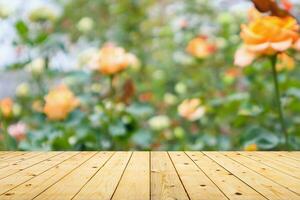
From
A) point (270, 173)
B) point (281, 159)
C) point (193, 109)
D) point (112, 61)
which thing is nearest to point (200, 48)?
point (193, 109)

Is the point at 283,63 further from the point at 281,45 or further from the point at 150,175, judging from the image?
the point at 150,175

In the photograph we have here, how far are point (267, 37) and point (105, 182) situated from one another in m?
0.59

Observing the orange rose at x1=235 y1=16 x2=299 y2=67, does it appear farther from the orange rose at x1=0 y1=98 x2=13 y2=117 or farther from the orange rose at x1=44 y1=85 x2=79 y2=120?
the orange rose at x1=0 y1=98 x2=13 y2=117

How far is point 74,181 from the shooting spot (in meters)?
1.30

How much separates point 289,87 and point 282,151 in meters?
0.25

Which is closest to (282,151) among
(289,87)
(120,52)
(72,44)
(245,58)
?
(289,87)

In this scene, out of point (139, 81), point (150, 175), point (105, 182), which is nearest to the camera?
point (105, 182)

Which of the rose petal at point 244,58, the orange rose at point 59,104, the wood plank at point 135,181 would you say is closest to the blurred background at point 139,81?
the orange rose at point 59,104

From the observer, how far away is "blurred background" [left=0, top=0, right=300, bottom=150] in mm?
1727

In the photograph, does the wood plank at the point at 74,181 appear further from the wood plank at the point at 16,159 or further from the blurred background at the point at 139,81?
the wood plank at the point at 16,159

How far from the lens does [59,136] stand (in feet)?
5.58

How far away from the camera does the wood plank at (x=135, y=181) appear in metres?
1.09

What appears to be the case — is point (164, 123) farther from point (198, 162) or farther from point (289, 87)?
point (289, 87)

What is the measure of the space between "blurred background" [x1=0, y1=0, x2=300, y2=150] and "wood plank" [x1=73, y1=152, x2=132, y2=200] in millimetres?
94
